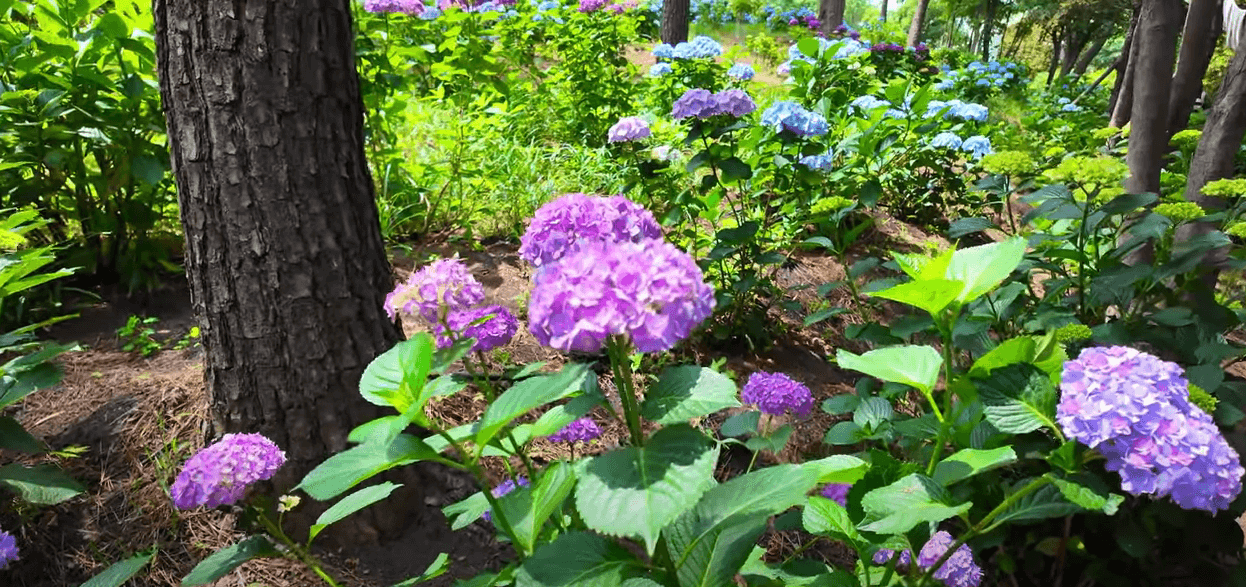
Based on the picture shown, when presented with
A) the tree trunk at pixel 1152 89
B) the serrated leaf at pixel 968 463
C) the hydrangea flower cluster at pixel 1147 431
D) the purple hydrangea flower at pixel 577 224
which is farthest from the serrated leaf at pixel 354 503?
the tree trunk at pixel 1152 89

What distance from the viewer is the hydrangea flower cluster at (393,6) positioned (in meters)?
3.23

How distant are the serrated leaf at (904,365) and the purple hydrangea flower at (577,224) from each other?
0.38 m

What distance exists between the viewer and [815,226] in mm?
3357

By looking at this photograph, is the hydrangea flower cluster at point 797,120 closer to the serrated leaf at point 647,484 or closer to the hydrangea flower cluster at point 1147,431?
the hydrangea flower cluster at point 1147,431

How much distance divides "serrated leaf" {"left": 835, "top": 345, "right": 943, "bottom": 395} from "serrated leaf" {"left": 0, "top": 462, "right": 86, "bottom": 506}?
164cm

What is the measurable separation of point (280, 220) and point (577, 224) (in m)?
0.92

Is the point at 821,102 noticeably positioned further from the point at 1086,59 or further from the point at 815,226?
the point at 1086,59

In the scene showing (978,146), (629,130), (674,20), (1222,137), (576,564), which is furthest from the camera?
(674,20)

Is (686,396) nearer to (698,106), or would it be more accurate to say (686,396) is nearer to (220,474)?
(220,474)

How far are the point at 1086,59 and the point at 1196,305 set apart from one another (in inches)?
900

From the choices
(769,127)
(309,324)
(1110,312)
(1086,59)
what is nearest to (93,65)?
(309,324)

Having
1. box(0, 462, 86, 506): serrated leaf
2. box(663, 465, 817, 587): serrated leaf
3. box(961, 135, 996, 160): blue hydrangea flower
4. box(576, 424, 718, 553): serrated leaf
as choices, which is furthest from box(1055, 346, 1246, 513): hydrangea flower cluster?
box(961, 135, 996, 160): blue hydrangea flower

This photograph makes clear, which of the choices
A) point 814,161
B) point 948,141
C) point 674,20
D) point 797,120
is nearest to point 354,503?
point 797,120

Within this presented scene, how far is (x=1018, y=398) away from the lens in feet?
3.02
